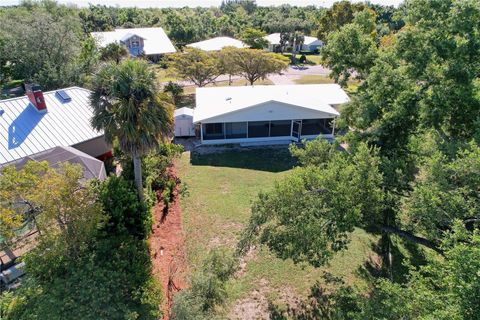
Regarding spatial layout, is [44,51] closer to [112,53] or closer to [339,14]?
[112,53]

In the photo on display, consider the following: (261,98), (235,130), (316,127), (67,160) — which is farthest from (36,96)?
(316,127)

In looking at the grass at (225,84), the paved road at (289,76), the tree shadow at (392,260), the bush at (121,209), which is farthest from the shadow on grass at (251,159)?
the paved road at (289,76)

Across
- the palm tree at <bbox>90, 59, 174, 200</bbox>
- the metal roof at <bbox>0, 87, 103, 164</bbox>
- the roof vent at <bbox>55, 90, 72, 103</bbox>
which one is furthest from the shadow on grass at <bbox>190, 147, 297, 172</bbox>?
the palm tree at <bbox>90, 59, 174, 200</bbox>

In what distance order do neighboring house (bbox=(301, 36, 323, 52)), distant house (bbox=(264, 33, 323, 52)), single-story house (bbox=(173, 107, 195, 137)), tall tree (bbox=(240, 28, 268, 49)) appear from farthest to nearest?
neighboring house (bbox=(301, 36, 323, 52)), distant house (bbox=(264, 33, 323, 52)), tall tree (bbox=(240, 28, 268, 49)), single-story house (bbox=(173, 107, 195, 137))

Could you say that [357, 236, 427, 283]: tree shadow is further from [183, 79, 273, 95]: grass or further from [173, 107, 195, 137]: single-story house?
[183, 79, 273, 95]: grass

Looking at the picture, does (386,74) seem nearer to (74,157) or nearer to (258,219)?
(258,219)

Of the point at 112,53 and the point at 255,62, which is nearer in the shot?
the point at 255,62

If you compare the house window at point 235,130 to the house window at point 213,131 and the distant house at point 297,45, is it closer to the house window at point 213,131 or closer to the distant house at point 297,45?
Result: the house window at point 213,131

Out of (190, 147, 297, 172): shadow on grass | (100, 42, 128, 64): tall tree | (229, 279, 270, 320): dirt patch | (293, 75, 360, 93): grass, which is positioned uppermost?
(100, 42, 128, 64): tall tree
